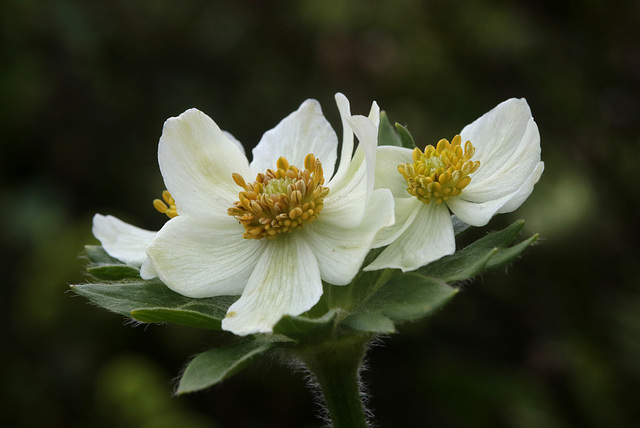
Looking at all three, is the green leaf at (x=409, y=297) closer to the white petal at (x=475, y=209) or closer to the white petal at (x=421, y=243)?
the white petal at (x=421, y=243)

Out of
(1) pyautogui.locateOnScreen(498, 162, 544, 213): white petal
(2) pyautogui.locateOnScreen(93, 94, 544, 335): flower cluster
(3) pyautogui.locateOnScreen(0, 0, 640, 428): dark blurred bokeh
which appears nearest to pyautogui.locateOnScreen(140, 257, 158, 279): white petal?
(2) pyautogui.locateOnScreen(93, 94, 544, 335): flower cluster

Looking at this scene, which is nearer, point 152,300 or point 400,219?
point 152,300

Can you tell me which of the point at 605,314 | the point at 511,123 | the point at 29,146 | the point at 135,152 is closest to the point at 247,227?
the point at 511,123

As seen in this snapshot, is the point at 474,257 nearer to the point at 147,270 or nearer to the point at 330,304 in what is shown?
the point at 330,304

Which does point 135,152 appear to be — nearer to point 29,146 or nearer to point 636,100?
point 29,146

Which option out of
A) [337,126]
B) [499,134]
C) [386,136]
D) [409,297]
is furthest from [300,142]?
[337,126]

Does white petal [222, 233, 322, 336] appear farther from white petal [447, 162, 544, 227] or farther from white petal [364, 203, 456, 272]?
white petal [447, 162, 544, 227]
